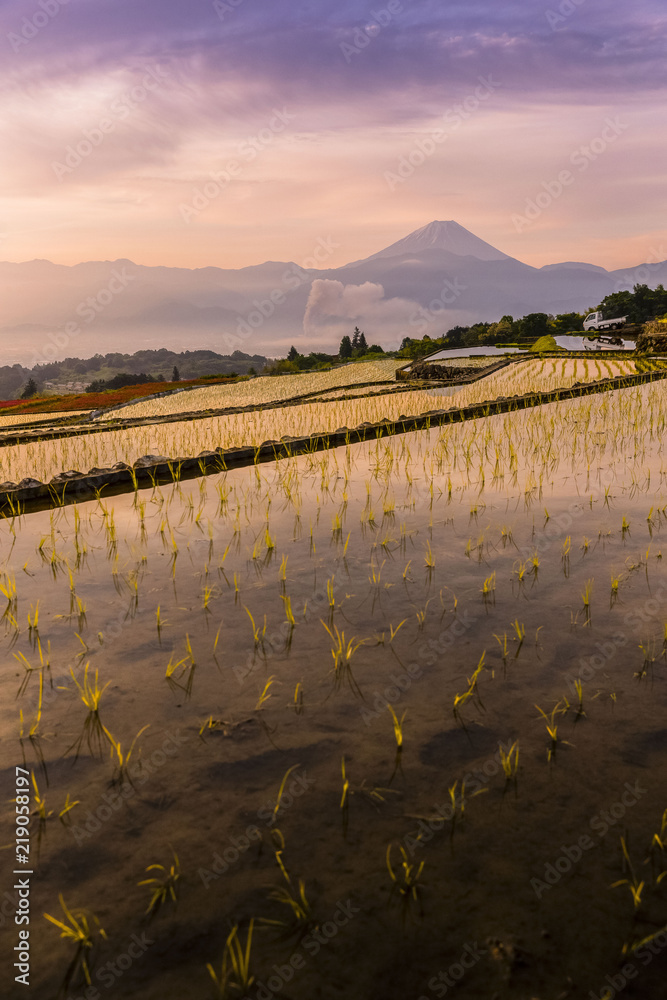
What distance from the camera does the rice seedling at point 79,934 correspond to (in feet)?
4.91

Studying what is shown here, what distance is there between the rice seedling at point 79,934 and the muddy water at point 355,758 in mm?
20

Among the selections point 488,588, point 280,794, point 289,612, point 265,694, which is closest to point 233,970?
point 280,794

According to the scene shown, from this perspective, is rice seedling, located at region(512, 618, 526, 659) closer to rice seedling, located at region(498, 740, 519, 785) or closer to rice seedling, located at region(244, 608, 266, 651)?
rice seedling, located at region(498, 740, 519, 785)

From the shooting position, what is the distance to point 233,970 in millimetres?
1464

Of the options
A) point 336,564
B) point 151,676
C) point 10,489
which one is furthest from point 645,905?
point 10,489

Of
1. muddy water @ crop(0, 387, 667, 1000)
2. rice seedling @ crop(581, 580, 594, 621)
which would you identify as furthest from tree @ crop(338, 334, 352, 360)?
rice seedling @ crop(581, 580, 594, 621)

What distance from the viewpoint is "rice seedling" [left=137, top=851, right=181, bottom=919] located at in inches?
64.6

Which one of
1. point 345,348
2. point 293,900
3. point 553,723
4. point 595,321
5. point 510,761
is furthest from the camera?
point 345,348

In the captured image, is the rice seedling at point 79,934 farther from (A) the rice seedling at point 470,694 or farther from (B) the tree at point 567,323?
(B) the tree at point 567,323

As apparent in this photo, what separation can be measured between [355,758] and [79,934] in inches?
36.8

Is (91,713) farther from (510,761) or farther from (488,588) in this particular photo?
(488,588)

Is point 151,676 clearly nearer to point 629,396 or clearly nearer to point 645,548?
point 645,548

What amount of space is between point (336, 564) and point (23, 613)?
184 cm

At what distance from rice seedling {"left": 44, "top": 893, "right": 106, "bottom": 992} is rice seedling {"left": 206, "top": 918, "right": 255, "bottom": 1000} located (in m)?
0.29
